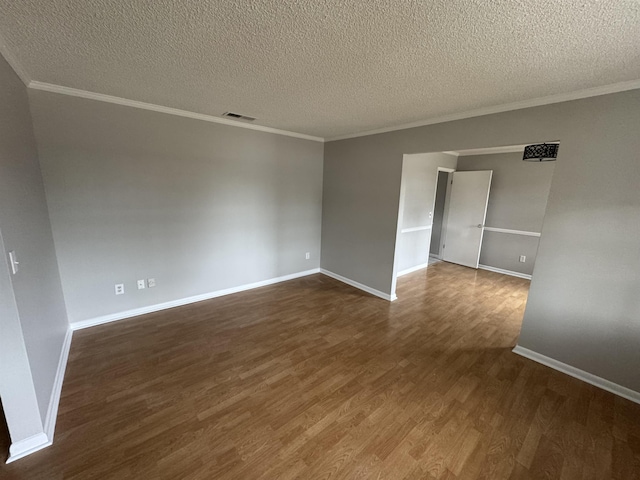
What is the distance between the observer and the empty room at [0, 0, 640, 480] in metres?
1.39

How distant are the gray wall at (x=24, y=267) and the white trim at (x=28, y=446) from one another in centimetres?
4

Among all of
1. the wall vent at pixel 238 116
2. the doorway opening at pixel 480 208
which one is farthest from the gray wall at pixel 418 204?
the wall vent at pixel 238 116

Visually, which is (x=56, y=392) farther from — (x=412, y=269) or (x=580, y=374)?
(x=412, y=269)

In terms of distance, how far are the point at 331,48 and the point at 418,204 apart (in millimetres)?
3756

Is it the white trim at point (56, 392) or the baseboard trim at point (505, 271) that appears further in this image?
the baseboard trim at point (505, 271)

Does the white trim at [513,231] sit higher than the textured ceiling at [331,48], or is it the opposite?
the textured ceiling at [331,48]

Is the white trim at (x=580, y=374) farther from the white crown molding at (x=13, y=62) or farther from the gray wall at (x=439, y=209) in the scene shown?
the white crown molding at (x=13, y=62)

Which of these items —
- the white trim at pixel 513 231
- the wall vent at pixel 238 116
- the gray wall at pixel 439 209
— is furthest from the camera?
the gray wall at pixel 439 209

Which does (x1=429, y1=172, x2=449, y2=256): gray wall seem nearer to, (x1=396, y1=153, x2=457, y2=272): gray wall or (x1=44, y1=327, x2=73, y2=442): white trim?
(x1=396, y1=153, x2=457, y2=272): gray wall

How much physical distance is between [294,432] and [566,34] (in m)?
2.72

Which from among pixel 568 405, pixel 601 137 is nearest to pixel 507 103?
pixel 601 137

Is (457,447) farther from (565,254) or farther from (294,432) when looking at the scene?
(565,254)

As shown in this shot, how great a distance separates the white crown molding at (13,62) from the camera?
1.58 m

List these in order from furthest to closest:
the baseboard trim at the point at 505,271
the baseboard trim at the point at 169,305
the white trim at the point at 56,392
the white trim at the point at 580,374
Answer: the baseboard trim at the point at 505,271, the baseboard trim at the point at 169,305, the white trim at the point at 580,374, the white trim at the point at 56,392
